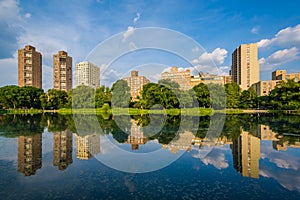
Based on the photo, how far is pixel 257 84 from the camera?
85.8 metres

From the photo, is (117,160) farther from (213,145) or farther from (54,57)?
(54,57)

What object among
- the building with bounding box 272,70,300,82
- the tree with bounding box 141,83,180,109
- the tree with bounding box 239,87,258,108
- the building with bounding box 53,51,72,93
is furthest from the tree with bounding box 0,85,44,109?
the building with bounding box 272,70,300,82

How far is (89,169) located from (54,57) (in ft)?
249

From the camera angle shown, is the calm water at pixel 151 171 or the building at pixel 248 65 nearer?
the calm water at pixel 151 171

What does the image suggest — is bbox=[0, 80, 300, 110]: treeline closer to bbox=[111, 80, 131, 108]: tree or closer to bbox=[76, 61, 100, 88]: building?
bbox=[111, 80, 131, 108]: tree

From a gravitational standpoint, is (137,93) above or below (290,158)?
above

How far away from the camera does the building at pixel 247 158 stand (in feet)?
18.4

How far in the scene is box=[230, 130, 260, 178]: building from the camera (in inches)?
221

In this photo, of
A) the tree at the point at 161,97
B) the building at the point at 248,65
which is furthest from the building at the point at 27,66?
the building at the point at 248,65

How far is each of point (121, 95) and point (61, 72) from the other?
3403 centimetres

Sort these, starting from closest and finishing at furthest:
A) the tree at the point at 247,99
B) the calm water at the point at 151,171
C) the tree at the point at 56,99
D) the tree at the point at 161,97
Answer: the calm water at the point at 151,171
the tree at the point at 161,97
the tree at the point at 56,99
the tree at the point at 247,99

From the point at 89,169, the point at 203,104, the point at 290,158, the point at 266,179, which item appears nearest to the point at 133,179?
the point at 89,169

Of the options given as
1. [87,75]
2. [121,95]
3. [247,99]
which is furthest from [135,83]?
[247,99]

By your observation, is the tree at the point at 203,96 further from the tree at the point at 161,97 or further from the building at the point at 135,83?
the building at the point at 135,83
